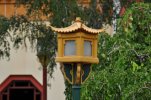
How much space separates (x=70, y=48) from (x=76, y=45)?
0.37ft

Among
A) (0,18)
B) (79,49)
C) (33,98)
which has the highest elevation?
(0,18)

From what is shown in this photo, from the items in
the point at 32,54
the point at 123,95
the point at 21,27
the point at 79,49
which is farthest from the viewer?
the point at 32,54

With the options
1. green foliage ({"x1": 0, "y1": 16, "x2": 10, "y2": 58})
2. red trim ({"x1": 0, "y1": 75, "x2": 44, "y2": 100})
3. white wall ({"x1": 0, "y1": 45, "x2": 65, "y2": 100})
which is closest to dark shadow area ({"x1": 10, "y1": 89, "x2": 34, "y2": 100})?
red trim ({"x1": 0, "y1": 75, "x2": 44, "y2": 100})

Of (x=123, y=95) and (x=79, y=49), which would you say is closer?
(x=79, y=49)

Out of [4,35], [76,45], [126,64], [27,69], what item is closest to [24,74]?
[27,69]

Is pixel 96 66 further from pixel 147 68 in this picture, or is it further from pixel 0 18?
pixel 0 18

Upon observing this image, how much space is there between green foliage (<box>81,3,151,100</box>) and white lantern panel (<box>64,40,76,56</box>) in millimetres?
1666

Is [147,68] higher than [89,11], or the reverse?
[89,11]

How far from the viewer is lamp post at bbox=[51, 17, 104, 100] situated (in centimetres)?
690

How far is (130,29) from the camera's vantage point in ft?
32.0

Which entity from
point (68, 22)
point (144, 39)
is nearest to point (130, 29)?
point (144, 39)

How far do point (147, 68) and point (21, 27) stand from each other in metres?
6.45

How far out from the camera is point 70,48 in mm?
7016

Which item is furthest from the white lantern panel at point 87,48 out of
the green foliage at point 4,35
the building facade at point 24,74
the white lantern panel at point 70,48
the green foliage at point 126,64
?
the building facade at point 24,74
